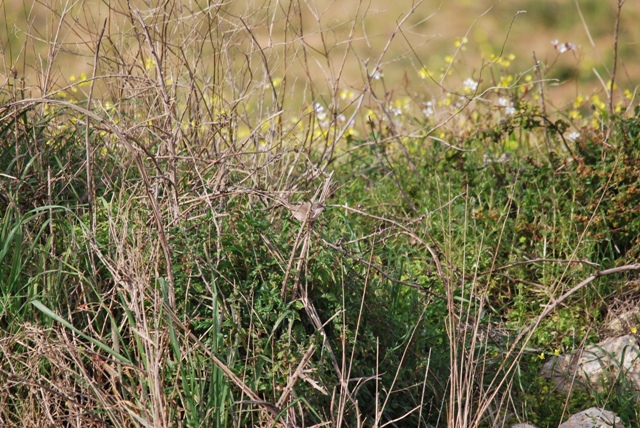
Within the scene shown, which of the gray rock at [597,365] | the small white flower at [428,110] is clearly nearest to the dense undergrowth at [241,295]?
the gray rock at [597,365]

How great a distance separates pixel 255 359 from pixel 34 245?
3.13 ft

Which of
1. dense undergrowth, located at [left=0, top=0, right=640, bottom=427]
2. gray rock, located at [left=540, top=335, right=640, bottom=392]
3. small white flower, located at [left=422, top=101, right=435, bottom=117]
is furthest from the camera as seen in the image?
small white flower, located at [left=422, top=101, right=435, bottom=117]

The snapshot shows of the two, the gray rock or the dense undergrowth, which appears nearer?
the dense undergrowth

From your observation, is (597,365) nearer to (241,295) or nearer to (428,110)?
(241,295)

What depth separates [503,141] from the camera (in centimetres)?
506

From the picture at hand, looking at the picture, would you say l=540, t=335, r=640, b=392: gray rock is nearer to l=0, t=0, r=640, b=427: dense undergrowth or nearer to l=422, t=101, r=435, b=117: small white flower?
l=0, t=0, r=640, b=427: dense undergrowth

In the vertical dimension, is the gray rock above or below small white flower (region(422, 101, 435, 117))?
below

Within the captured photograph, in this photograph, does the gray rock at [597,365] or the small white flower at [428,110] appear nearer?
the gray rock at [597,365]

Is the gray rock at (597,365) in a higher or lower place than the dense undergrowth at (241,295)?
lower

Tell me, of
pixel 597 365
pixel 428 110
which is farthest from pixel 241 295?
pixel 428 110

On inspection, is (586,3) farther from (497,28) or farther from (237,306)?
(237,306)

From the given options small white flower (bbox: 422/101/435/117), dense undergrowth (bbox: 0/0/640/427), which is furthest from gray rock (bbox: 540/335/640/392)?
small white flower (bbox: 422/101/435/117)

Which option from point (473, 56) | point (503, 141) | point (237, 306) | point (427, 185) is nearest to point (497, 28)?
point (473, 56)

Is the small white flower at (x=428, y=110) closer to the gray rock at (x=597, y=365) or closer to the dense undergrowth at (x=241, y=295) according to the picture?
the dense undergrowth at (x=241, y=295)
